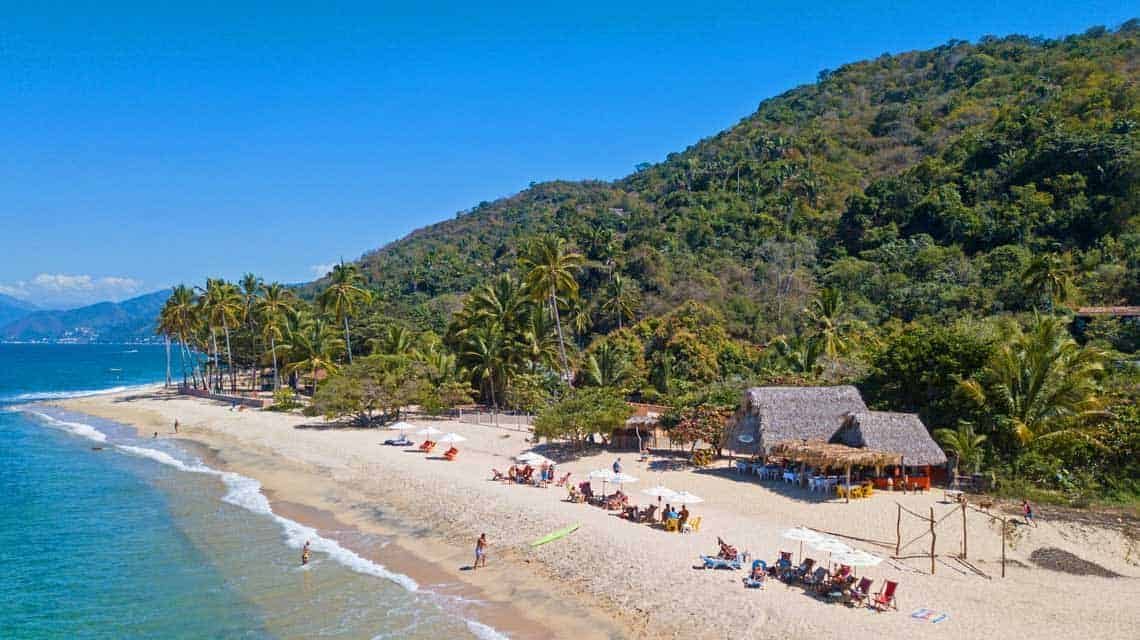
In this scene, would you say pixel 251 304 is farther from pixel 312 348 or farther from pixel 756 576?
pixel 756 576

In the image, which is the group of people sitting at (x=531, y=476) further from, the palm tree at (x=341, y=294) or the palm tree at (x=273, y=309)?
the palm tree at (x=273, y=309)

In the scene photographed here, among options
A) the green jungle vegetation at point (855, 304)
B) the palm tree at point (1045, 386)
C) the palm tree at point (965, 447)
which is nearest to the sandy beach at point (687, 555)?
the palm tree at point (965, 447)

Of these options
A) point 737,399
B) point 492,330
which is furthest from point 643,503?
point 492,330

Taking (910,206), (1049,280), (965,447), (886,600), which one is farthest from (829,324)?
(886,600)

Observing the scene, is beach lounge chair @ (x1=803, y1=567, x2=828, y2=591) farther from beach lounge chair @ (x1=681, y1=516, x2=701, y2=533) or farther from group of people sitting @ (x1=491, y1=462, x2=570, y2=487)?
group of people sitting @ (x1=491, y1=462, x2=570, y2=487)

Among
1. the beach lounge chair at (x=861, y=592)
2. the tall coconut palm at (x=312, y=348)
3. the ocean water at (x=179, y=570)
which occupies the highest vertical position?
the tall coconut palm at (x=312, y=348)

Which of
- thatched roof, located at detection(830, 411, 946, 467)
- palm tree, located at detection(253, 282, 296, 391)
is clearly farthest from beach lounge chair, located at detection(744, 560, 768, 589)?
palm tree, located at detection(253, 282, 296, 391)
